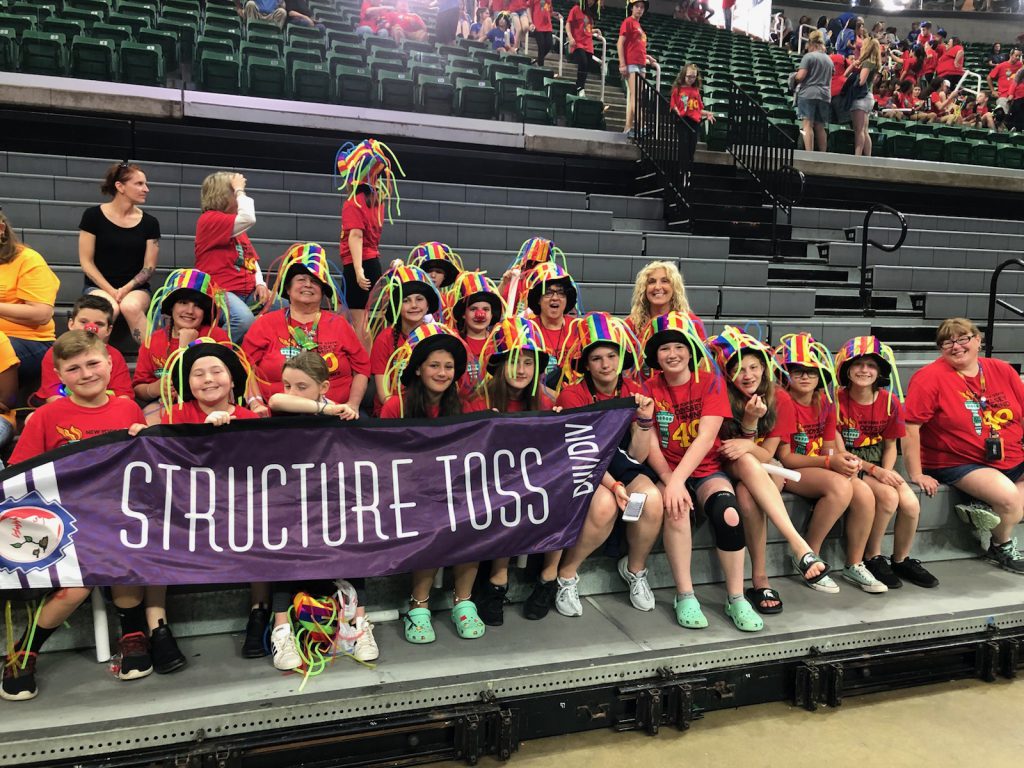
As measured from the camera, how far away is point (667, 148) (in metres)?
9.02

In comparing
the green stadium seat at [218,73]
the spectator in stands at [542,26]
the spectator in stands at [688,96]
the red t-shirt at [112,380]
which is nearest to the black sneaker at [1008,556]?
the red t-shirt at [112,380]

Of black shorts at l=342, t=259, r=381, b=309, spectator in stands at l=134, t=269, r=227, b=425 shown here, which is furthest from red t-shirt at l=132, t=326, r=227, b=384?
black shorts at l=342, t=259, r=381, b=309

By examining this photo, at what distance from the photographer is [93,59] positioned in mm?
8094

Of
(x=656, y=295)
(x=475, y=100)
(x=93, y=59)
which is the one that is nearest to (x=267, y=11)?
(x=93, y=59)

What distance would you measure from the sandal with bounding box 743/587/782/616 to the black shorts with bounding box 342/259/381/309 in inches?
117

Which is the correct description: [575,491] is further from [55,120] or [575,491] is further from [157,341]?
[55,120]

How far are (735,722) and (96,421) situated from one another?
2849mm

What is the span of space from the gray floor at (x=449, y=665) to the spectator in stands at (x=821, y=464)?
0.22 m

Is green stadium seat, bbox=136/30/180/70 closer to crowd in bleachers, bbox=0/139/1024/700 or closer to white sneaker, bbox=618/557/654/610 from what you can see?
crowd in bleachers, bbox=0/139/1024/700

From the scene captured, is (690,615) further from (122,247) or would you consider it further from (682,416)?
(122,247)

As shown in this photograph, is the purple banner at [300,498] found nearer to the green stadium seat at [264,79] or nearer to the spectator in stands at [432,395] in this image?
the spectator in stands at [432,395]

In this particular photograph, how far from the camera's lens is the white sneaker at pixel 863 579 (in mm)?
3723

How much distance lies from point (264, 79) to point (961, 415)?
8008 millimetres

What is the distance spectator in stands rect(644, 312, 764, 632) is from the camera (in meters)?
3.40
